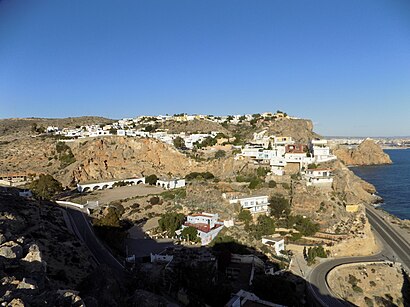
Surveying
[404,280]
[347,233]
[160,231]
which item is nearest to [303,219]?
[347,233]

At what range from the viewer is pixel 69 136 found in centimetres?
4134

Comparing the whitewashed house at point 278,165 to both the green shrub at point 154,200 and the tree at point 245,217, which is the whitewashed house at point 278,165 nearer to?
the tree at point 245,217

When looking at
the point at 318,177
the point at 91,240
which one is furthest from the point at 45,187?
the point at 318,177

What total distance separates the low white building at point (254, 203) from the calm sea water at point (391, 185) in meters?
17.4

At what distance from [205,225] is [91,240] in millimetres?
7410

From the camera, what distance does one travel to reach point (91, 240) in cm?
1636

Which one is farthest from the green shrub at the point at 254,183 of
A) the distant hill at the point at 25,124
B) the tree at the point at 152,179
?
the distant hill at the point at 25,124

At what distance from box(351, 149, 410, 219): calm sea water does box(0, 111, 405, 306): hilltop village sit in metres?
2.55

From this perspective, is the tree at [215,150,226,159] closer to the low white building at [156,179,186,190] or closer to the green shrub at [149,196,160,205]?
the low white building at [156,179,186,190]

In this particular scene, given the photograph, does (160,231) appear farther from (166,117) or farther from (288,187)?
(166,117)

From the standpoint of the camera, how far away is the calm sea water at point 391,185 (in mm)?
36406

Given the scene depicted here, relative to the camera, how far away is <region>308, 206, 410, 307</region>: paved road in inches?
640

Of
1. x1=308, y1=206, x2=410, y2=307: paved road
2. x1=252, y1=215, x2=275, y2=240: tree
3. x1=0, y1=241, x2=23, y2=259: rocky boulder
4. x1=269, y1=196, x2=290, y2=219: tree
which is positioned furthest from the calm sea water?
x1=0, y1=241, x2=23, y2=259: rocky boulder

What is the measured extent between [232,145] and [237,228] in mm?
18813
